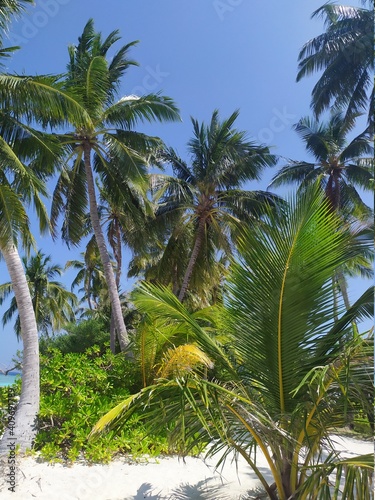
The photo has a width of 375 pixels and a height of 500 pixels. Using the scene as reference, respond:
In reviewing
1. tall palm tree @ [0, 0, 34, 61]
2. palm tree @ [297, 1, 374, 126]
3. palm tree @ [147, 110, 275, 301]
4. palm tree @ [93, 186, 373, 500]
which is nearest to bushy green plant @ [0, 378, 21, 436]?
palm tree @ [93, 186, 373, 500]

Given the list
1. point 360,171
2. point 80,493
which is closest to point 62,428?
point 80,493

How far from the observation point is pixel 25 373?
22.4 ft

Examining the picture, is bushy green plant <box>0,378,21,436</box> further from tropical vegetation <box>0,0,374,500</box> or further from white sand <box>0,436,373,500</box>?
white sand <box>0,436,373,500</box>

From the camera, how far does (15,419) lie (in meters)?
6.44

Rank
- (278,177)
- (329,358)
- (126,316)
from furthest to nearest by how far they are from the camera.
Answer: (126,316) < (278,177) < (329,358)

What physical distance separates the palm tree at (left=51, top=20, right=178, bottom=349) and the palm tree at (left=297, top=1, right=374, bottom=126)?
6.33m

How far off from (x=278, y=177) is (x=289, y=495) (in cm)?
1520

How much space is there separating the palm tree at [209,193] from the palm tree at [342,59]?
2943 millimetres

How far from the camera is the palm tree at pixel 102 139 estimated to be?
10844 mm

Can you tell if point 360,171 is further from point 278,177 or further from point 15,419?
point 15,419

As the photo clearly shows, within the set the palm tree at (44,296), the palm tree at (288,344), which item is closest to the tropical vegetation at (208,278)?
the palm tree at (288,344)

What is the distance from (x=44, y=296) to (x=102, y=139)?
1664 cm

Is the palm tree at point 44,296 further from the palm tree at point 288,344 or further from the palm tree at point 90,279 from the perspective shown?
the palm tree at point 288,344

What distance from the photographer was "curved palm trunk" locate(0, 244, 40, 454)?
20.4 feet
